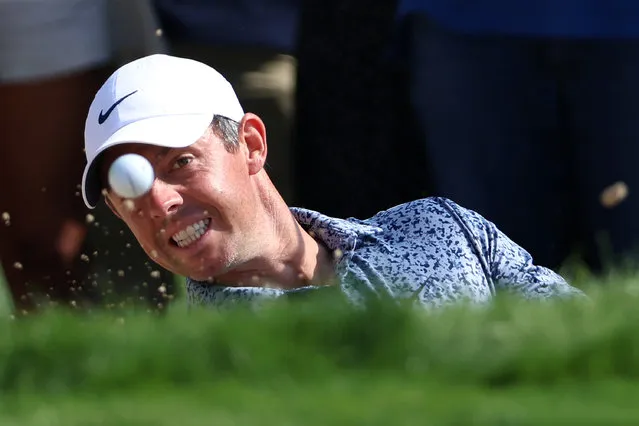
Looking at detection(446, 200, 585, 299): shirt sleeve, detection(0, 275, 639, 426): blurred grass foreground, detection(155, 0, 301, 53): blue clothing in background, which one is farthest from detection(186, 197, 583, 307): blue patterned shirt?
detection(0, 275, 639, 426): blurred grass foreground

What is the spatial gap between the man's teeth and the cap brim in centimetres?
19

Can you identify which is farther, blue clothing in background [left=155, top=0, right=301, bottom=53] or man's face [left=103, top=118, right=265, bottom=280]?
blue clothing in background [left=155, top=0, right=301, bottom=53]

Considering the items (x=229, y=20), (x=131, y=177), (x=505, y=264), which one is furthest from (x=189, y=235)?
(x=229, y=20)

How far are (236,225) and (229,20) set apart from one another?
1.26 metres

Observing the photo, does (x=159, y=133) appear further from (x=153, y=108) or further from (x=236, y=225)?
(x=236, y=225)

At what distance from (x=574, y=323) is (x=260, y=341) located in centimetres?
32

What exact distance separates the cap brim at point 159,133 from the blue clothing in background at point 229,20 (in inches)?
41.0

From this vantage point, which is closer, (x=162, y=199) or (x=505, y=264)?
(x=162, y=199)

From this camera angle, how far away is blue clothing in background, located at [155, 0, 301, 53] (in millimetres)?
4633

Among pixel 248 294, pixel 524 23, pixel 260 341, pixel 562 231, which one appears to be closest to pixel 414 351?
pixel 260 341

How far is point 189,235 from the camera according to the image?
3.48 meters

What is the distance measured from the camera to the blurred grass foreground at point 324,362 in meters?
1.46

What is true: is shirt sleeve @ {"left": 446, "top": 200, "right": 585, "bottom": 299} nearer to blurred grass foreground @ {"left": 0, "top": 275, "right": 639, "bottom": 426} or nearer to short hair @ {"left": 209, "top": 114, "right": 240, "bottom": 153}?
short hair @ {"left": 209, "top": 114, "right": 240, "bottom": 153}

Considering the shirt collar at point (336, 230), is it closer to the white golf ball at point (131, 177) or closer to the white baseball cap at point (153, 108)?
the white baseball cap at point (153, 108)
